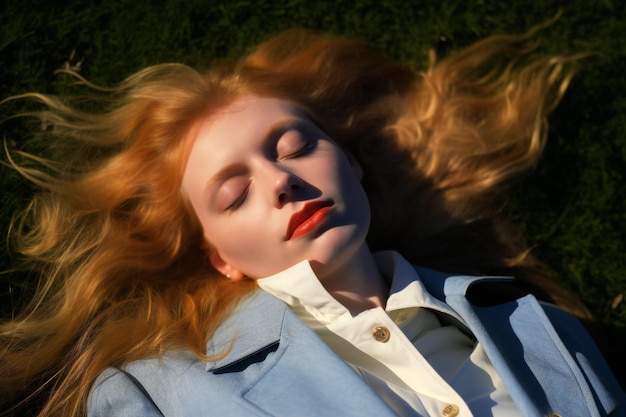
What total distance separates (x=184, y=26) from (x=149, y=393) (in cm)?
215

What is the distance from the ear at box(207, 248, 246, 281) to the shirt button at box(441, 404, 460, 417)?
114cm

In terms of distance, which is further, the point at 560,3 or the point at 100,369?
the point at 560,3

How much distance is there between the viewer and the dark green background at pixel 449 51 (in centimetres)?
377

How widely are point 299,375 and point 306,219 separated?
0.63m

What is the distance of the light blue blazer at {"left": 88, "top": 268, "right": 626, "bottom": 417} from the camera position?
2641 millimetres

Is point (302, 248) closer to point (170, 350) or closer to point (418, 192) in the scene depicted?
point (170, 350)

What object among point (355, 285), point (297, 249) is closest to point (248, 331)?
point (297, 249)

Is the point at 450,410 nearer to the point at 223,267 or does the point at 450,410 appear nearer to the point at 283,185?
the point at 283,185

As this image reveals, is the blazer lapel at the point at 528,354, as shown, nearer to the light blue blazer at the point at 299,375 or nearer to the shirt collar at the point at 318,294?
the light blue blazer at the point at 299,375

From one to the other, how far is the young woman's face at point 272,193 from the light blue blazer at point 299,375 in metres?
0.27

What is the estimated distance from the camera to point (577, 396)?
9.33 feet

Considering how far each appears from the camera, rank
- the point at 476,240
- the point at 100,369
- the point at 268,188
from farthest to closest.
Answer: the point at 476,240, the point at 100,369, the point at 268,188

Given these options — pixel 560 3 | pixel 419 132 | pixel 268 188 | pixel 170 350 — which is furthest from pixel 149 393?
pixel 560 3

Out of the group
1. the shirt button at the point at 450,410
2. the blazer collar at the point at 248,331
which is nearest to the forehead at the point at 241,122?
the blazer collar at the point at 248,331
